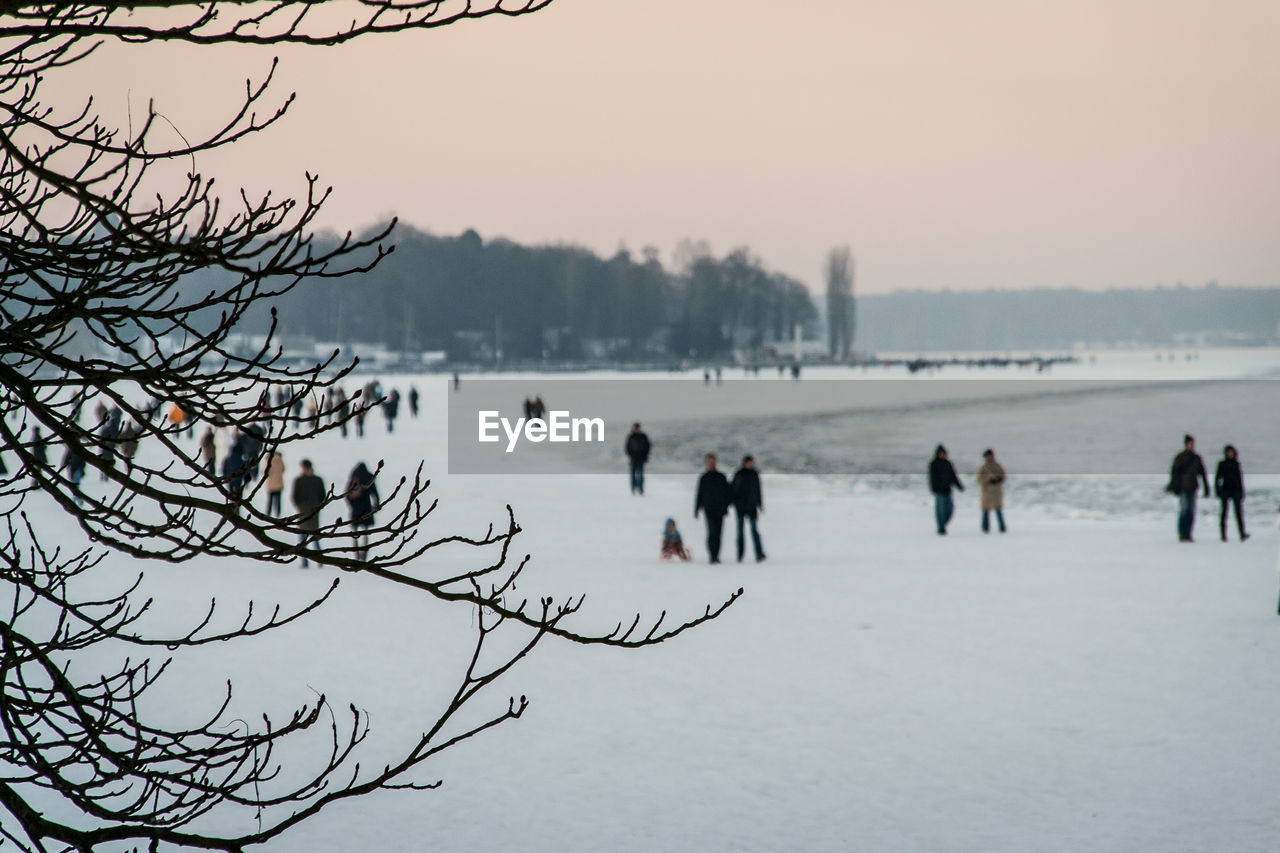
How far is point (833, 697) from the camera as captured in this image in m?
7.61

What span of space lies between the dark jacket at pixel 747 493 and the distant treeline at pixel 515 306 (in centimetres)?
10094

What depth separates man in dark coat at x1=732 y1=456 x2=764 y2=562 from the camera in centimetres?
1290

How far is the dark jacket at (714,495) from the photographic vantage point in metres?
12.7

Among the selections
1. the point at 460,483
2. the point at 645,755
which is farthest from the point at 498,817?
the point at 460,483

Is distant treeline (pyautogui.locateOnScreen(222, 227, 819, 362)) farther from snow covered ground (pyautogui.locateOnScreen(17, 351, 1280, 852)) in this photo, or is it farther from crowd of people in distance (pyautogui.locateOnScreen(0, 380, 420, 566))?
snow covered ground (pyautogui.locateOnScreen(17, 351, 1280, 852))

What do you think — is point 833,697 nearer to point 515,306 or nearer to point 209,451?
point 209,451

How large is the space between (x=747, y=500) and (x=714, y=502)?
40 cm

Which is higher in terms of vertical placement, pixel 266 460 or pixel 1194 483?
pixel 266 460

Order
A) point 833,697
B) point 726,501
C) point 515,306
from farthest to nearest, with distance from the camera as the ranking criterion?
point 515,306, point 726,501, point 833,697

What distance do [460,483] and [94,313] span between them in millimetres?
18786

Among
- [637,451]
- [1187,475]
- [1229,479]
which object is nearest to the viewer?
[1187,475]

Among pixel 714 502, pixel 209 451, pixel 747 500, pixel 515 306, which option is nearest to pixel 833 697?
Answer: pixel 209 451

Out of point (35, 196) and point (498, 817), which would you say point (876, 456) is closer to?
point (498, 817)

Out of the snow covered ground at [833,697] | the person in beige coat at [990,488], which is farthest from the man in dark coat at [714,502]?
the person in beige coat at [990,488]
